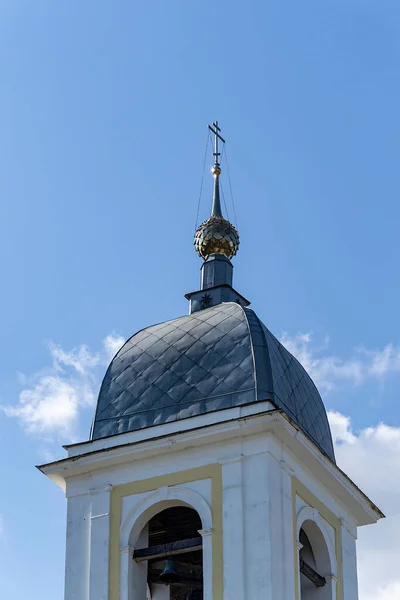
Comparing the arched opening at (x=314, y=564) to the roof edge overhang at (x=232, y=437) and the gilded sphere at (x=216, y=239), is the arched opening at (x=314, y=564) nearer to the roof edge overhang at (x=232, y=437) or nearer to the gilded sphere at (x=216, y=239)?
the roof edge overhang at (x=232, y=437)

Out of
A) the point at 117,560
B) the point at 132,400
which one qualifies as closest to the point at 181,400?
the point at 132,400

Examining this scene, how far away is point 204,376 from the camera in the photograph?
906 inches

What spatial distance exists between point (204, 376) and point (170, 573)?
2729mm

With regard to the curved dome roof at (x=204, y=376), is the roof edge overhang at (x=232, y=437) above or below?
below

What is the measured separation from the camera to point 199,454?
2231 centimetres

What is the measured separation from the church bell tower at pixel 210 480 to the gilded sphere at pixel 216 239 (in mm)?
2591

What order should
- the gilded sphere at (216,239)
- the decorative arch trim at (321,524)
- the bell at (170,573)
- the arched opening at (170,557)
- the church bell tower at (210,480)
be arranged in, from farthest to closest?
the gilded sphere at (216,239), the decorative arch trim at (321,524), the arched opening at (170,557), the bell at (170,573), the church bell tower at (210,480)

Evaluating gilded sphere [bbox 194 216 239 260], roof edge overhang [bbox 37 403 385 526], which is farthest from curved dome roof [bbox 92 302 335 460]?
gilded sphere [bbox 194 216 239 260]

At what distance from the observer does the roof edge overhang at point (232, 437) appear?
21.8 metres

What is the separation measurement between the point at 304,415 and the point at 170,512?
229cm

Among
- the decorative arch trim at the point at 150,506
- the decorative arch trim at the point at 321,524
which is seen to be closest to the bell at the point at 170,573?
the decorative arch trim at the point at 150,506

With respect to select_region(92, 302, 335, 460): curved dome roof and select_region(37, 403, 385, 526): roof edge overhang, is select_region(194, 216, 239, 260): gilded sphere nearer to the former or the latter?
select_region(92, 302, 335, 460): curved dome roof

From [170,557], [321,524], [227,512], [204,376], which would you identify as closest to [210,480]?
[227,512]

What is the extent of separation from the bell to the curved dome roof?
1.92 metres
